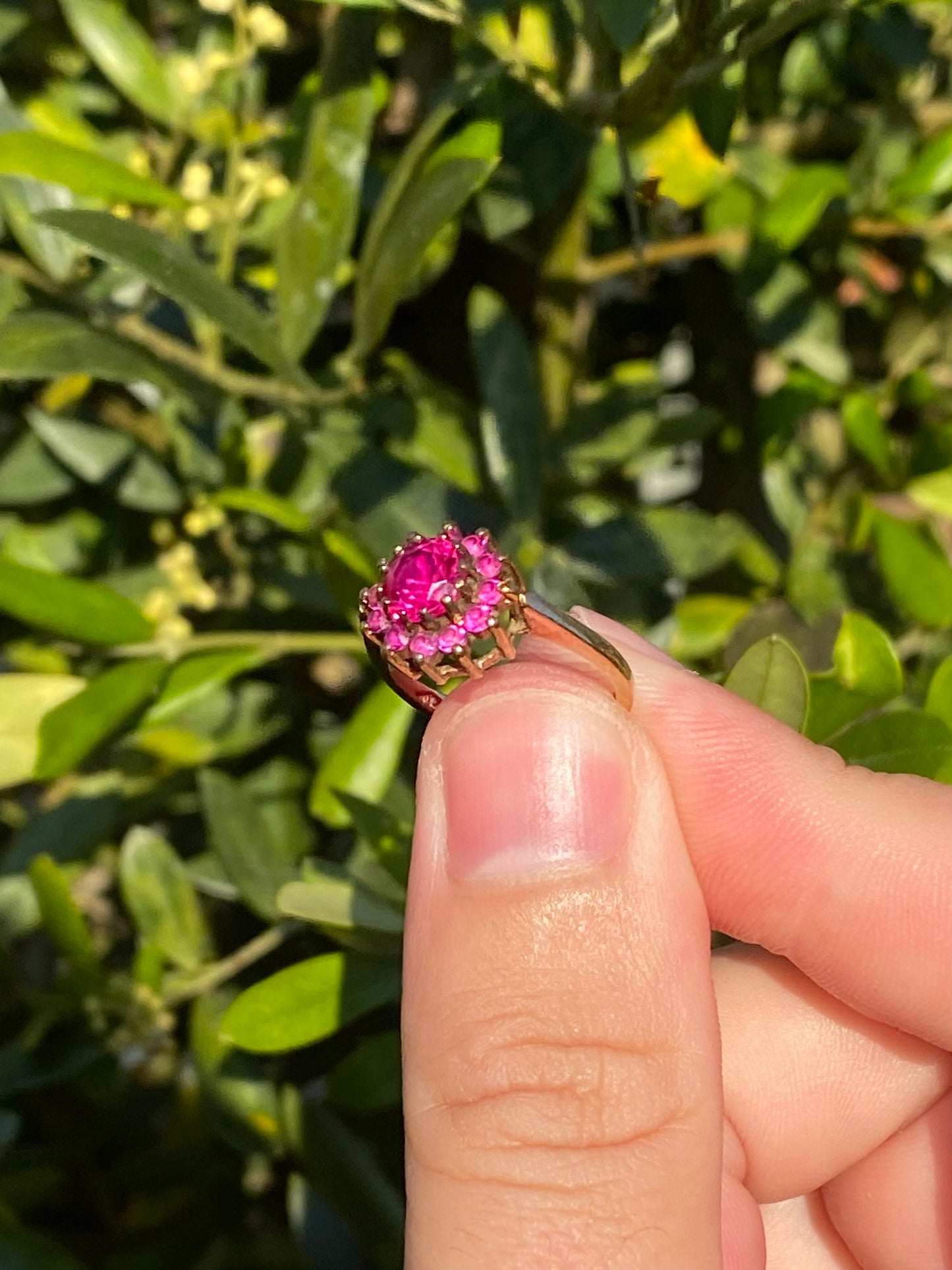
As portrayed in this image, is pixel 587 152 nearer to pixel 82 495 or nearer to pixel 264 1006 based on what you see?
pixel 82 495

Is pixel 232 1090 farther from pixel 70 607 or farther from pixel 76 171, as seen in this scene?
pixel 76 171

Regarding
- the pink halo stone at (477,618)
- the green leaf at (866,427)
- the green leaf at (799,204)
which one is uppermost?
the green leaf at (799,204)

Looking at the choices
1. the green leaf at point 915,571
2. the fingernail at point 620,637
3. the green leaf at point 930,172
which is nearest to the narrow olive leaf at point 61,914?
the fingernail at point 620,637

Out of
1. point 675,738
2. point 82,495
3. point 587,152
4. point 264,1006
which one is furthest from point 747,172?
point 264,1006

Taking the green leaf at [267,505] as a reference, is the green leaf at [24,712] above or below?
below

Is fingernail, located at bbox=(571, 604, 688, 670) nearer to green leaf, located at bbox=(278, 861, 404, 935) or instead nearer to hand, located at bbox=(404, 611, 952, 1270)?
hand, located at bbox=(404, 611, 952, 1270)

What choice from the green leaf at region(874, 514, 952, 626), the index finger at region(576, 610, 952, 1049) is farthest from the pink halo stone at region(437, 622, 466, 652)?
the green leaf at region(874, 514, 952, 626)

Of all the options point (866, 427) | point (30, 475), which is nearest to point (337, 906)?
point (30, 475)

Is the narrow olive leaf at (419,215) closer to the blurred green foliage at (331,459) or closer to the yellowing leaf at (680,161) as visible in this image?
the blurred green foliage at (331,459)
